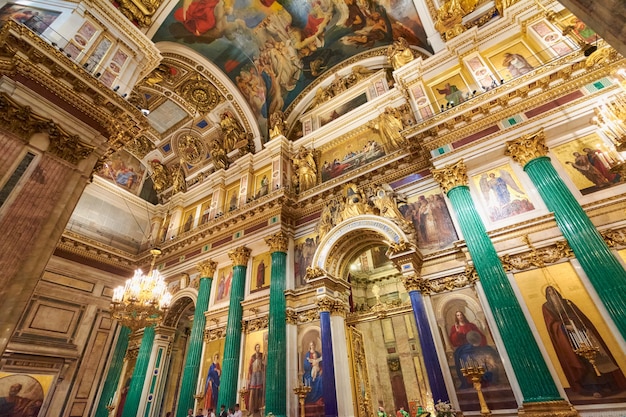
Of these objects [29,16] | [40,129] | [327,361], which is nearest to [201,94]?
[29,16]

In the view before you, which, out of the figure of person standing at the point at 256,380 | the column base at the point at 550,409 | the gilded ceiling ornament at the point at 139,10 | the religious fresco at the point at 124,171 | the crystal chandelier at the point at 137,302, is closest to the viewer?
the column base at the point at 550,409

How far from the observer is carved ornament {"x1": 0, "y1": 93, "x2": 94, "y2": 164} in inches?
228

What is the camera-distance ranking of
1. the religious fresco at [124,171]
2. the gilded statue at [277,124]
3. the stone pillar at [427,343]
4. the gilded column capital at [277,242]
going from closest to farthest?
the stone pillar at [427,343] < the gilded column capital at [277,242] < the gilded statue at [277,124] < the religious fresco at [124,171]

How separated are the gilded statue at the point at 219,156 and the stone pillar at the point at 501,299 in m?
9.29

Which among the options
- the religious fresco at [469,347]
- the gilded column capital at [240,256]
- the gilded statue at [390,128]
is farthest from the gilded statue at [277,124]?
the religious fresco at [469,347]

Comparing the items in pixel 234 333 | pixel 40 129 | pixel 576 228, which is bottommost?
pixel 234 333

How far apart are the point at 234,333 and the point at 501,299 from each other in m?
6.93

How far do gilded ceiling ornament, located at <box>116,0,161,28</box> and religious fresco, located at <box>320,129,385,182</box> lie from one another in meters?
7.16

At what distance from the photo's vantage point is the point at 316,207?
33.5ft

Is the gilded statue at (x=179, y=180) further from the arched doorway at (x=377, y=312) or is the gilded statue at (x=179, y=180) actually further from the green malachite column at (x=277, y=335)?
the arched doorway at (x=377, y=312)

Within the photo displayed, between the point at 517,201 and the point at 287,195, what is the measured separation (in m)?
6.35

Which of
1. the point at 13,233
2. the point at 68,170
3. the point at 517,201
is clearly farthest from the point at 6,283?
the point at 517,201

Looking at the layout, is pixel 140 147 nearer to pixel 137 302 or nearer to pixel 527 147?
pixel 137 302

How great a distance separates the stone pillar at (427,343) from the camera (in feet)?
19.4
